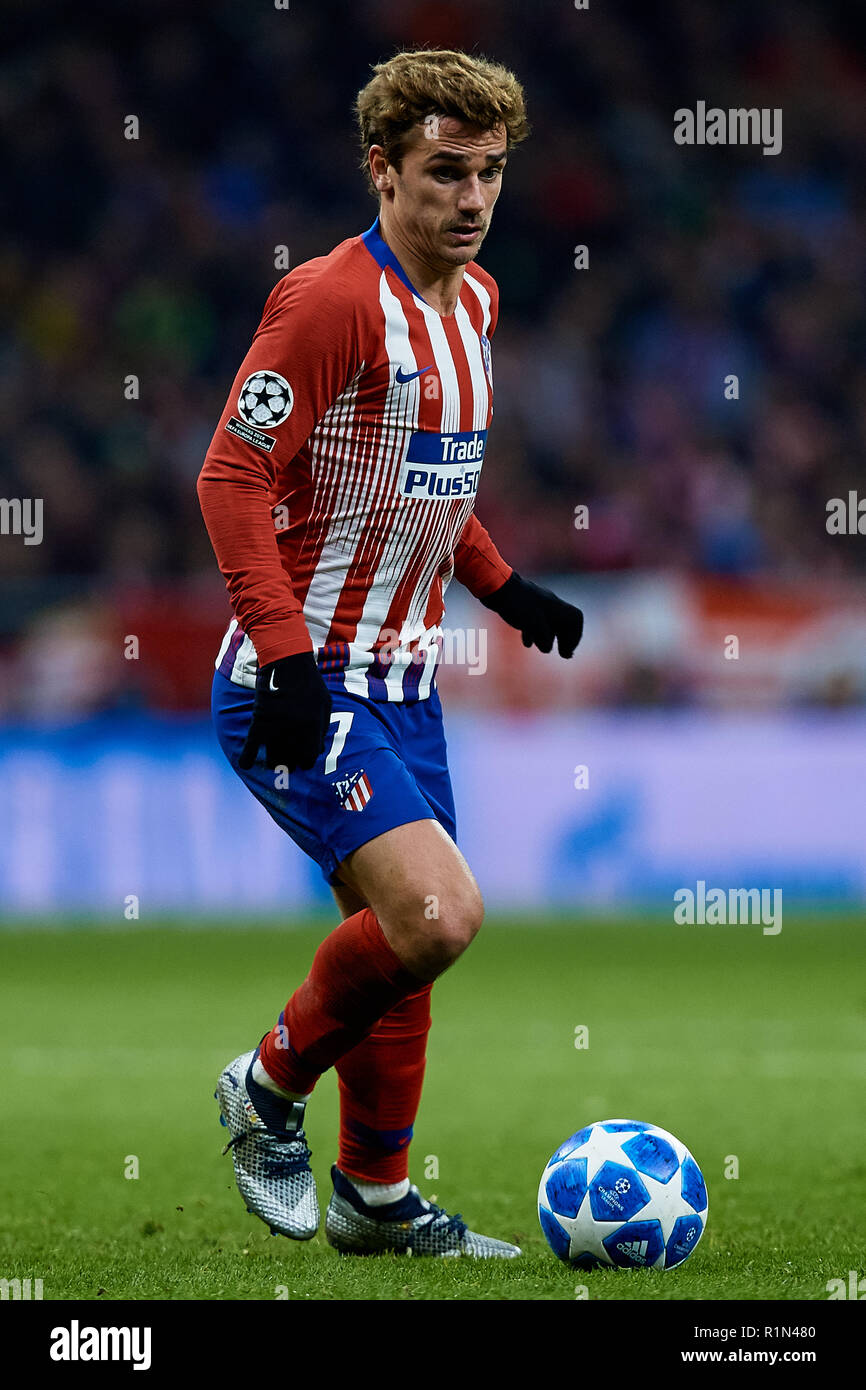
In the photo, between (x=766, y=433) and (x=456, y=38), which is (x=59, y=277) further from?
(x=766, y=433)

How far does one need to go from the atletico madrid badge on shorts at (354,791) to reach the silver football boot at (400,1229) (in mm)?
912

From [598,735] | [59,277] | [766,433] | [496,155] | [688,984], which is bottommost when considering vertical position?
[688,984]

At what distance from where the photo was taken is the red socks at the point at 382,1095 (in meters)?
3.92

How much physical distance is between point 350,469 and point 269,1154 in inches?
55.1

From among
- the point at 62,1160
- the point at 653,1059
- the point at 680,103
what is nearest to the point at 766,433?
the point at 680,103

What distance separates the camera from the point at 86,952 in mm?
9938

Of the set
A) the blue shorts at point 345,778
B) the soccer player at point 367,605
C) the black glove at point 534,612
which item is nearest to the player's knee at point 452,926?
the soccer player at point 367,605

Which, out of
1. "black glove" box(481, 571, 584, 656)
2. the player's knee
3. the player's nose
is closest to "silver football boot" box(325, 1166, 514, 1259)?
the player's knee

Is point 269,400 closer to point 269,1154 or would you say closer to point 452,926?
point 452,926

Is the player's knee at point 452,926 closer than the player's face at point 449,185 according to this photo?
Yes

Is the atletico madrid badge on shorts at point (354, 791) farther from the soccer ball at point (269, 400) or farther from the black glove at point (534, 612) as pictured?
the black glove at point (534, 612)

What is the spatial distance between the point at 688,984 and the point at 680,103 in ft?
35.6

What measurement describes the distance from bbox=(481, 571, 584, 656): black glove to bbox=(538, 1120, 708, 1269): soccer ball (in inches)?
52.3

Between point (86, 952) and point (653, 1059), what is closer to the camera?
point (653, 1059)
